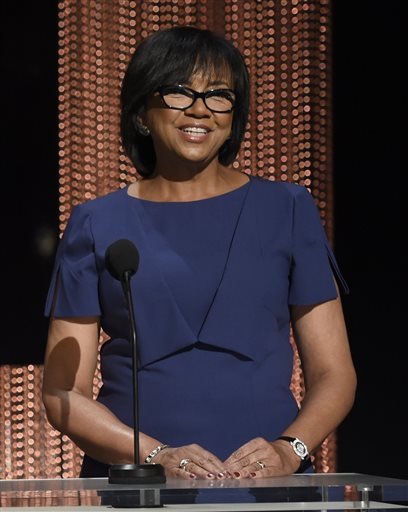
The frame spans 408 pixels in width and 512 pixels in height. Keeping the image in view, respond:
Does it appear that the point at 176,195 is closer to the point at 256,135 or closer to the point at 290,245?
the point at 290,245

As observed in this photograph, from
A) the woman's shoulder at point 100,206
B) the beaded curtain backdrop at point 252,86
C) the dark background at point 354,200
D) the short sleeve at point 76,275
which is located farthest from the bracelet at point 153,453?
the dark background at point 354,200

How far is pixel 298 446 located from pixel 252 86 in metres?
2.13

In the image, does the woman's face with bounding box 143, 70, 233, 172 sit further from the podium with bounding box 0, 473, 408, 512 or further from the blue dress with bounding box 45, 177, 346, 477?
the podium with bounding box 0, 473, 408, 512

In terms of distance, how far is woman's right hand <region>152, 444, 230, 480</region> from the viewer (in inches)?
94.3

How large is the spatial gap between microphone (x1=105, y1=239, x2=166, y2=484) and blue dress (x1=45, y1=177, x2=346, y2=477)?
404 mm

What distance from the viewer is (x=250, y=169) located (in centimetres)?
457

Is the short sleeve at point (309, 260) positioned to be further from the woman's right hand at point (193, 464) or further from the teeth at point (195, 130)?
the woman's right hand at point (193, 464)

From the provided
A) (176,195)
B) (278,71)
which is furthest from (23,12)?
(176,195)

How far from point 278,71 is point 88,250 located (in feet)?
6.11

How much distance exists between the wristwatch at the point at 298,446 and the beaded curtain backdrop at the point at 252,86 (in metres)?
1.95

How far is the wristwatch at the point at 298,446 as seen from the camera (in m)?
2.59

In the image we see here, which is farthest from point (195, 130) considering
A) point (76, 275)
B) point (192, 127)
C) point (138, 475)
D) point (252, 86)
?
point (252, 86)

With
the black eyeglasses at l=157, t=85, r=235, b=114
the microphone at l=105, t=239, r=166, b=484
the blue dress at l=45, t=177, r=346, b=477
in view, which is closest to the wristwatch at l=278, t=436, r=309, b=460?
the blue dress at l=45, t=177, r=346, b=477

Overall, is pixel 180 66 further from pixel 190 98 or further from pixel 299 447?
pixel 299 447
